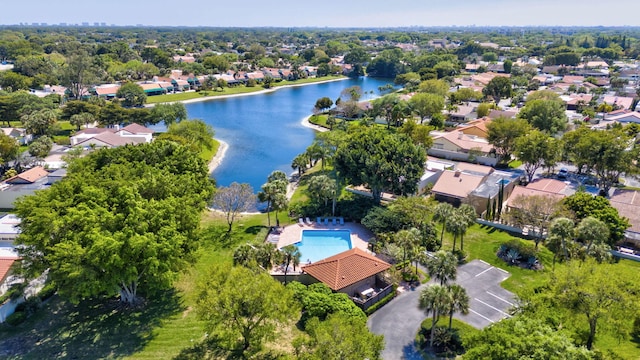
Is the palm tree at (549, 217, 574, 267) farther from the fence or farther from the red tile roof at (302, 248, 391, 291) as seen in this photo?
the fence

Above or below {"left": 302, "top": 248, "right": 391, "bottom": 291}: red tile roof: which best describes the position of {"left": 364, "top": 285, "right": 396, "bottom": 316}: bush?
below

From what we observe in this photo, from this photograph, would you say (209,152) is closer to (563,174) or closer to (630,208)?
(563,174)

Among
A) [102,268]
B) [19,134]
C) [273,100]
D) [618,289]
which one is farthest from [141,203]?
[273,100]

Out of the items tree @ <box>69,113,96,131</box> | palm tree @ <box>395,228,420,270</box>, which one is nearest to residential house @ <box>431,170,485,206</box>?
palm tree @ <box>395,228,420,270</box>

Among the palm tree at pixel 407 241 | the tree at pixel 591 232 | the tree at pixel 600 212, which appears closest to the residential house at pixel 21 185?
the palm tree at pixel 407 241

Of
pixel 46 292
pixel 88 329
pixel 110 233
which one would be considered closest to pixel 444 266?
pixel 110 233

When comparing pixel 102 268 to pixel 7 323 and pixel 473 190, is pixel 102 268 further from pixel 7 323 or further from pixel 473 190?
pixel 473 190
